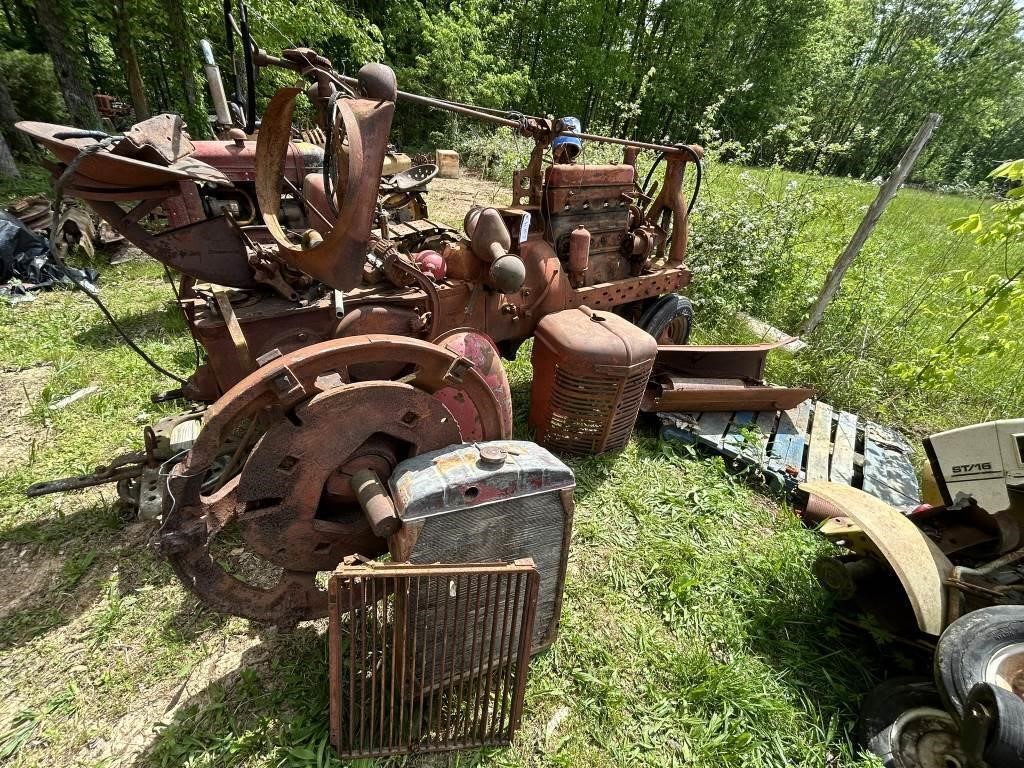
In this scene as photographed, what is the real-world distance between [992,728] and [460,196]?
37.5ft

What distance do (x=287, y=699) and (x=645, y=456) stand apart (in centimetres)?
280

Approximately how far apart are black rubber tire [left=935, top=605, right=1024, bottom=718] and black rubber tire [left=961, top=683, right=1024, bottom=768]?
0.30 ft

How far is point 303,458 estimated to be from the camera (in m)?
1.80

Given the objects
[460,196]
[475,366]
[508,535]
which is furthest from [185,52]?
[508,535]

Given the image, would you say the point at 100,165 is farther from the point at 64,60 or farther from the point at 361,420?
the point at 64,60

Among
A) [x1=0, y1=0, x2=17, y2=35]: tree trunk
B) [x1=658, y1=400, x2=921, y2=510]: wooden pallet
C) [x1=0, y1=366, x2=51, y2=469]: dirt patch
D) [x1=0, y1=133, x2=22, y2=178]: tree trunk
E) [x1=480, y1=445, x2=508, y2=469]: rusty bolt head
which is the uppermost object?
[x1=0, y1=0, x2=17, y2=35]: tree trunk

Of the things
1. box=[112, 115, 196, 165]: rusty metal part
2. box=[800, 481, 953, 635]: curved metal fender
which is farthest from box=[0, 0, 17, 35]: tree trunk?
box=[800, 481, 953, 635]: curved metal fender

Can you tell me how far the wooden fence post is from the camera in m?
4.31

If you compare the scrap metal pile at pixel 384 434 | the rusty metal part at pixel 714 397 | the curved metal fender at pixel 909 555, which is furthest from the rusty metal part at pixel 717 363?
the curved metal fender at pixel 909 555

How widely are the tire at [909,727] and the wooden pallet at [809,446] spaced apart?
1.57 m

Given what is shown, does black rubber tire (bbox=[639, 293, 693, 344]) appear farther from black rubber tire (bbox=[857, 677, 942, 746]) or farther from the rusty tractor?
black rubber tire (bbox=[857, 677, 942, 746])

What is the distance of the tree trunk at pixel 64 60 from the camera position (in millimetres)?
8812

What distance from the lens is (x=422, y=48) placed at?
679 inches

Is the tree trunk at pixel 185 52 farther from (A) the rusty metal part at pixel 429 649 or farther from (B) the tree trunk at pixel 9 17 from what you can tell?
(A) the rusty metal part at pixel 429 649
